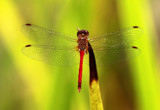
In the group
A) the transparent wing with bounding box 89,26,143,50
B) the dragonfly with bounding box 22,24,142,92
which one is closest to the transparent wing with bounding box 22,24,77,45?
the dragonfly with bounding box 22,24,142,92

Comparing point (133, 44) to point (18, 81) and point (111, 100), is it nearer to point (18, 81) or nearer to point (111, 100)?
point (111, 100)

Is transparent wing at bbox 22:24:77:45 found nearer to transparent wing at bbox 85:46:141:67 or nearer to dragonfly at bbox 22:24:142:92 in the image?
dragonfly at bbox 22:24:142:92

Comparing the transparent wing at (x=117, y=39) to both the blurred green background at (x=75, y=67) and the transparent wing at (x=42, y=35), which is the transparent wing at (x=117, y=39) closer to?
the blurred green background at (x=75, y=67)

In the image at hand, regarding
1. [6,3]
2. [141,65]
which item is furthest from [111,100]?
[6,3]

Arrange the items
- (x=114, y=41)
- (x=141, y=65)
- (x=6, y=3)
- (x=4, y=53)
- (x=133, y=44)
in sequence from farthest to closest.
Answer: (x=4, y=53)
(x=6, y=3)
(x=114, y=41)
(x=133, y=44)
(x=141, y=65)

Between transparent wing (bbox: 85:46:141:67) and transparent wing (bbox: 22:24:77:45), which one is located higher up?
transparent wing (bbox: 22:24:77:45)

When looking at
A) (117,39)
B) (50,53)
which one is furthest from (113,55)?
(50,53)
